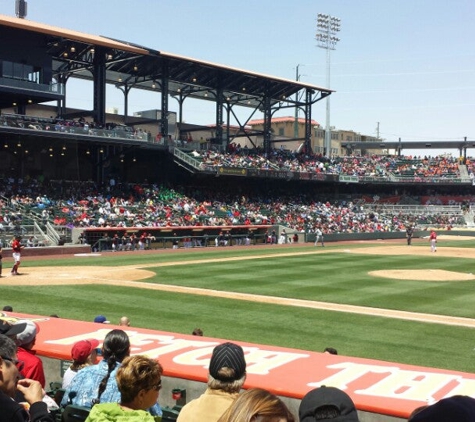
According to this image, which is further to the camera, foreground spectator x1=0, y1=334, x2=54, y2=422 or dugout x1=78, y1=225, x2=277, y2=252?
dugout x1=78, y1=225, x2=277, y2=252

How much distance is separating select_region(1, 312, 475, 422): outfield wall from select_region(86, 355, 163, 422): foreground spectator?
232 centimetres

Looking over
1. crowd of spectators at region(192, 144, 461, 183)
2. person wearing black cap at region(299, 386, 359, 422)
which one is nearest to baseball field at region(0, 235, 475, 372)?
person wearing black cap at region(299, 386, 359, 422)

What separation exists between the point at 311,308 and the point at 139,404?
13.7 meters

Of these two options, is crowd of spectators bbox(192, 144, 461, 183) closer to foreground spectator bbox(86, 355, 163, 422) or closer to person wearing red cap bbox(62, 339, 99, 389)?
person wearing red cap bbox(62, 339, 99, 389)

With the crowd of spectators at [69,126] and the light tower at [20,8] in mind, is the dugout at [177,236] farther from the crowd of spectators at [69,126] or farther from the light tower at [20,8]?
the light tower at [20,8]

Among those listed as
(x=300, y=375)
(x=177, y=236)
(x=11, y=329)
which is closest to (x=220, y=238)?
(x=177, y=236)

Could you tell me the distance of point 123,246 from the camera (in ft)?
120

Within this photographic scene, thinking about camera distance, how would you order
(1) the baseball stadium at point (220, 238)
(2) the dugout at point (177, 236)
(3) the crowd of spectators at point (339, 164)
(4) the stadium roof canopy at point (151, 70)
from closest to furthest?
(1) the baseball stadium at point (220, 238), (2) the dugout at point (177, 236), (4) the stadium roof canopy at point (151, 70), (3) the crowd of spectators at point (339, 164)

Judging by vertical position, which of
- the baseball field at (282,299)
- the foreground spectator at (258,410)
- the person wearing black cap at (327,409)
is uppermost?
the foreground spectator at (258,410)

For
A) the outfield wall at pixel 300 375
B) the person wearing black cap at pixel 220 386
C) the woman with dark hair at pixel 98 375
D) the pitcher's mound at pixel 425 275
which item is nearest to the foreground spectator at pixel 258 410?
the person wearing black cap at pixel 220 386

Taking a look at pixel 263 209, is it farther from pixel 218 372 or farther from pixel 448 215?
pixel 218 372

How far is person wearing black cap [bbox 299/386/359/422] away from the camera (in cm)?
254

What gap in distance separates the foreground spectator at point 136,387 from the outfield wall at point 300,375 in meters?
2.32

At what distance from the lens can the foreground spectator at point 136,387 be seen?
3.48 m
